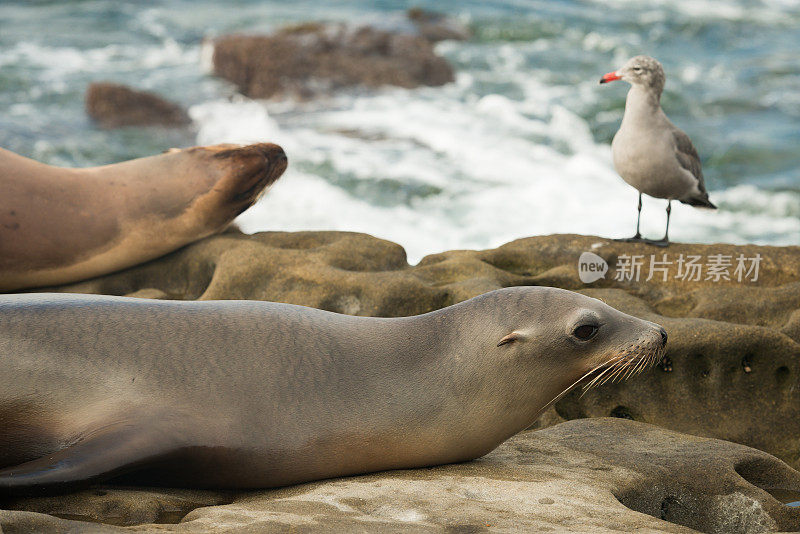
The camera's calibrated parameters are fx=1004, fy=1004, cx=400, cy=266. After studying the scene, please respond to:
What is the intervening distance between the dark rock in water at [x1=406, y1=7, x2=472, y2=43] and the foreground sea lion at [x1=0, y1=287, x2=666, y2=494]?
1688 cm

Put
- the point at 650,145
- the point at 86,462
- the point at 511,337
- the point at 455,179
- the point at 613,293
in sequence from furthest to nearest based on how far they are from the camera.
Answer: the point at 455,179 < the point at 650,145 < the point at 613,293 < the point at 511,337 < the point at 86,462

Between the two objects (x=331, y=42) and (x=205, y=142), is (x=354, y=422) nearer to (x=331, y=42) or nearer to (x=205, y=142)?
(x=205, y=142)

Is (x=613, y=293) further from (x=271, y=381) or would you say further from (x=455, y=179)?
(x=455, y=179)

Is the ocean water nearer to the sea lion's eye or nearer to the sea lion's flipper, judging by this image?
the sea lion's eye

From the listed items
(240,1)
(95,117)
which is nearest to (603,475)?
(95,117)

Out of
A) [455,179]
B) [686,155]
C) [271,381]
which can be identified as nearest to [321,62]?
[455,179]

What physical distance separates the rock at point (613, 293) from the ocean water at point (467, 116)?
3691 mm

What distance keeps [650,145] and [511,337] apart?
2973mm

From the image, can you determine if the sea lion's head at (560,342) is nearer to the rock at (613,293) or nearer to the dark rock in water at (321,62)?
the rock at (613,293)

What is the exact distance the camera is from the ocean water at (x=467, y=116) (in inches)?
461

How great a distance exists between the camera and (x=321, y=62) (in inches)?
658

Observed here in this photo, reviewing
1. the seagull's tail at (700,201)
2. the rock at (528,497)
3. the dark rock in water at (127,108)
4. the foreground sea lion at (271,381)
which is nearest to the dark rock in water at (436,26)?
the dark rock in water at (127,108)

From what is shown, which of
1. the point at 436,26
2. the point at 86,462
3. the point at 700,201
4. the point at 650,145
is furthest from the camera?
the point at 436,26

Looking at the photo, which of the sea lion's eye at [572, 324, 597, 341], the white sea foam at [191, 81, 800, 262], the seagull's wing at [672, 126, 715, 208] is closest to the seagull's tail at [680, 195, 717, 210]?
the seagull's wing at [672, 126, 715, 208]
